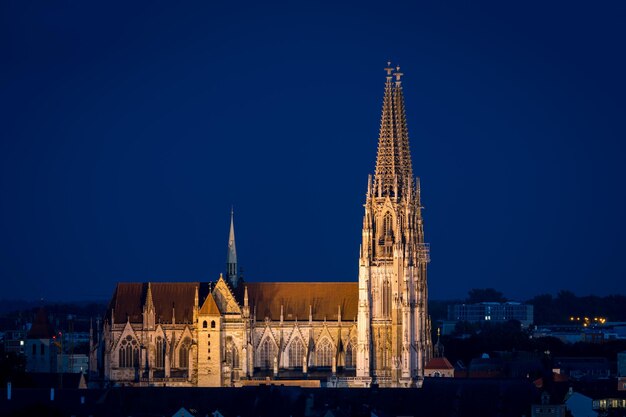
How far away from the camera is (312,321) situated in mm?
159500

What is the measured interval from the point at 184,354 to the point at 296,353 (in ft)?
28.4

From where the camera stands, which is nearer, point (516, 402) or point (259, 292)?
point (516, 402)

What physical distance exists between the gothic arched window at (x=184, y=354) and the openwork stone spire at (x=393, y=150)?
1852 cm

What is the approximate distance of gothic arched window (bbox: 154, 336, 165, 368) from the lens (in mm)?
158312

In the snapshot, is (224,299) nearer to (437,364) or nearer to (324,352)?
(324,352)

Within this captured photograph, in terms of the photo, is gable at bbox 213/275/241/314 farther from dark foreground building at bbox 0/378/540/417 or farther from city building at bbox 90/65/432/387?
dark foreground building at bbox 0/378/540/417

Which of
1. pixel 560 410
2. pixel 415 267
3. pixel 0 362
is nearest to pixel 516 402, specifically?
pixel 560 410

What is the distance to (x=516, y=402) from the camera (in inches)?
4946

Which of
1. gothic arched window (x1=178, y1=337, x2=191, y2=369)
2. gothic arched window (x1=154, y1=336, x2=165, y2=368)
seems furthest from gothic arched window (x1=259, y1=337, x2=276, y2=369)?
gothic arched window (x1=154, y1=336, x2=165, y2=368)

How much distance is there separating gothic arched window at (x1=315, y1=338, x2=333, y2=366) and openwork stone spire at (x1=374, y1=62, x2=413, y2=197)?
40.2 feet

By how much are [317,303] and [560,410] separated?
42102 millimetres

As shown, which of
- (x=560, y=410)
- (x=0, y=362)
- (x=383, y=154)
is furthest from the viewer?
(x=383, y=154)

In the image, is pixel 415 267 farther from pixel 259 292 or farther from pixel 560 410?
pixel 560 410

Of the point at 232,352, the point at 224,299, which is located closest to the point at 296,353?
the point at 232,352
